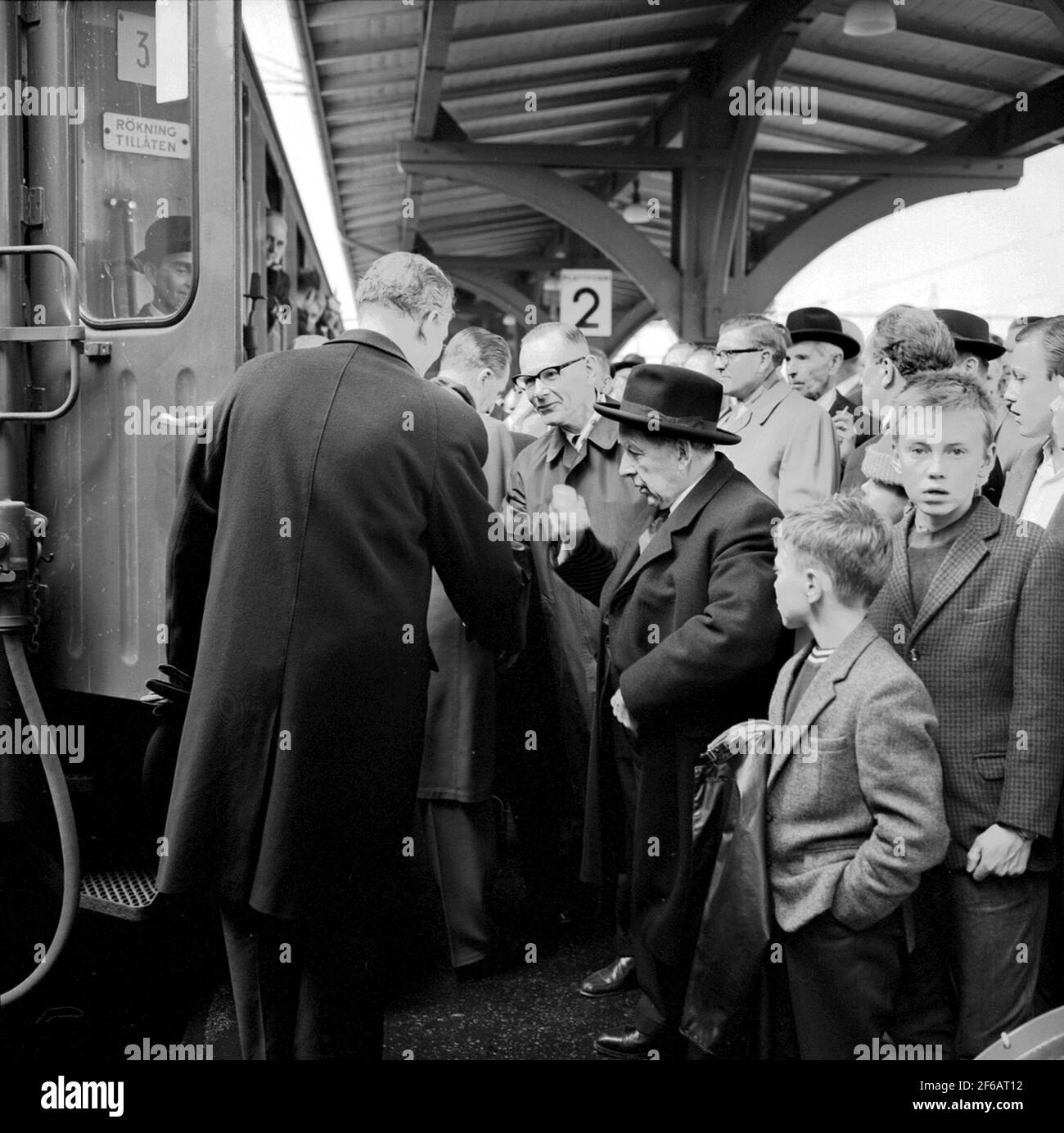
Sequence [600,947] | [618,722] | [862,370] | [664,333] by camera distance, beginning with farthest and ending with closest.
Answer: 1. [664,333]
2. [600,947]
3. [862,370]
4. [618,722]

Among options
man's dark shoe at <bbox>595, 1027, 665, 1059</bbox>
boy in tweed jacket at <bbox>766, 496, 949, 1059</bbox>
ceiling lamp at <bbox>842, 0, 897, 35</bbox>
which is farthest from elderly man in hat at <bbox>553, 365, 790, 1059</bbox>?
ceiling lamp at <bbox>842, 0, 897, 35</bbox>

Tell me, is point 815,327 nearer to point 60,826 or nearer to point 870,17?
point 60,826

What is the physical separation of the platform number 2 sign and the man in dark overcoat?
305 inches

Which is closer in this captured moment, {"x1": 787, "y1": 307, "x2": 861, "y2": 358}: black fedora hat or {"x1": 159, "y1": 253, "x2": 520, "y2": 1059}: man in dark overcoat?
{"x1": 159, "y1": 253, "x2": 520, "y2": 1059}: man in dark overcoat

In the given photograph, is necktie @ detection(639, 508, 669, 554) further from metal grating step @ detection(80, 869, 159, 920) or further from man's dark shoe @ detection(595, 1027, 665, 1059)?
metal grating step @ detection(80, 869, 159, 920)

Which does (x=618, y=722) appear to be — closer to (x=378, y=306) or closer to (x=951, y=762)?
(x=951, y=762)

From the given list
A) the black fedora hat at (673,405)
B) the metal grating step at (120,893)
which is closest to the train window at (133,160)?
the black fedora hat at (673,405)

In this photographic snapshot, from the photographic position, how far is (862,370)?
11.4ft

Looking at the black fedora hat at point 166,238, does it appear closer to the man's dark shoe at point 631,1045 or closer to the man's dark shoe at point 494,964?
the man's dark shoe at point 494,964

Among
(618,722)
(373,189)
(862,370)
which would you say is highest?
(373,189)

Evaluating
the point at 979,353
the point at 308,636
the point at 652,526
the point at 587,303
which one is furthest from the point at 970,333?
the point at 587,303

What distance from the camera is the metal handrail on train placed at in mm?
2781
